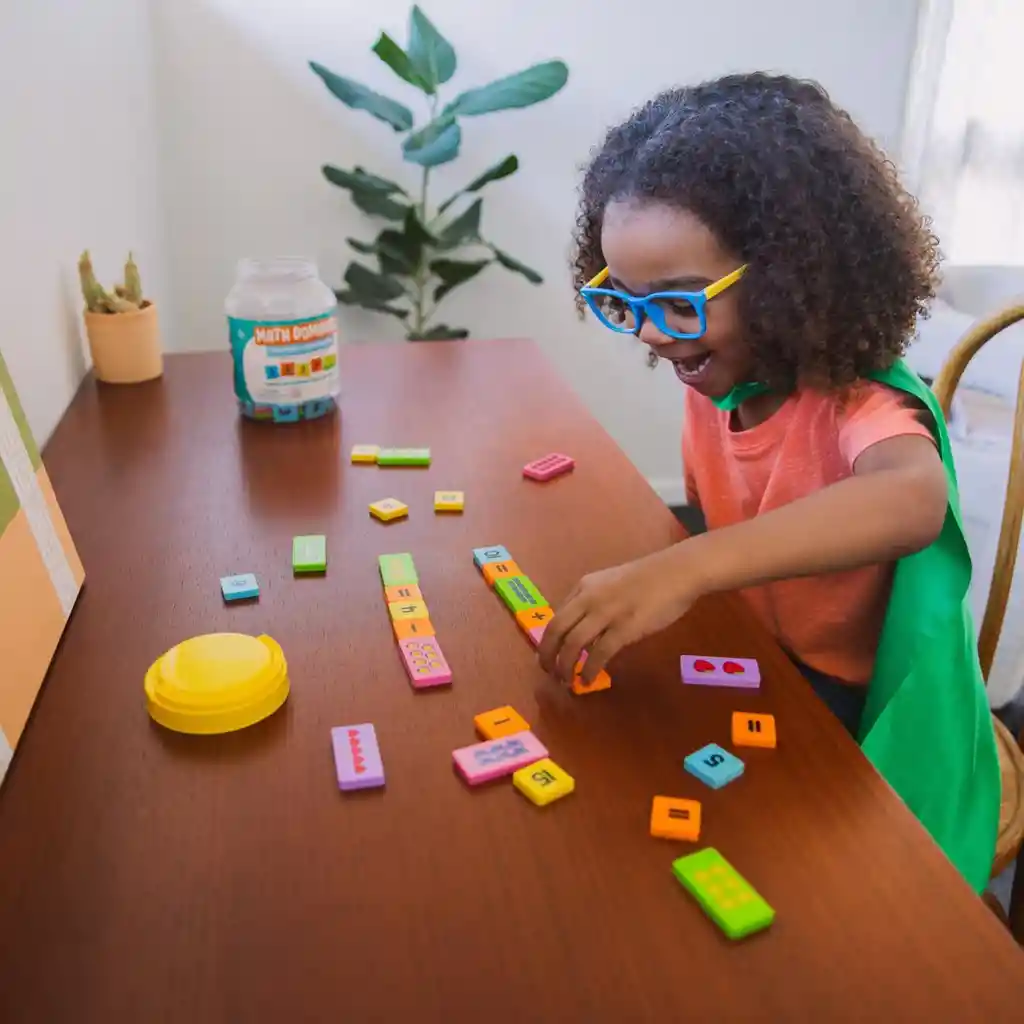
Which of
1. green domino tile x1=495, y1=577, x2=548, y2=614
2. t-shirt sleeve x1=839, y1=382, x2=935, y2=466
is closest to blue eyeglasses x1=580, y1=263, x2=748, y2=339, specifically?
t-shirt sleeve x1=839, y1=382, x2=935, y2=466

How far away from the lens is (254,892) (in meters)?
0.49

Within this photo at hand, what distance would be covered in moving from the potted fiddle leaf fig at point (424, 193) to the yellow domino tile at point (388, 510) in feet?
4.15

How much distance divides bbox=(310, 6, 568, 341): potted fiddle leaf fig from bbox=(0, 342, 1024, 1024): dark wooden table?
1.36 m

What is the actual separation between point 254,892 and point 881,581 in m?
0.68

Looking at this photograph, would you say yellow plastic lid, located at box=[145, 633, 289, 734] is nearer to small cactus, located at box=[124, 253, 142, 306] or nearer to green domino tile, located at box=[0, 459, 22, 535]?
green domino tile, located at box=[0, 459, 22, 535]

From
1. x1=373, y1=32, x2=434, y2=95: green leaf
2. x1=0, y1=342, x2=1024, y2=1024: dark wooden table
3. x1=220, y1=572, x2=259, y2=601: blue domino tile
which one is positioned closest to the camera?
x1=0, y1=342, x2=1024, y2=1024: dark wooden table

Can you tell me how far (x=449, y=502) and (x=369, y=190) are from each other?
4.39 feet

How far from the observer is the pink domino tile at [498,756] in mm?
563

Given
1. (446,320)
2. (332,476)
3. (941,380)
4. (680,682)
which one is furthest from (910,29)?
(680,682)

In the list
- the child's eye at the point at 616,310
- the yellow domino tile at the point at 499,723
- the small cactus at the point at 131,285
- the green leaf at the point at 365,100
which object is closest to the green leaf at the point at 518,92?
the green leaf at the point at 365,100

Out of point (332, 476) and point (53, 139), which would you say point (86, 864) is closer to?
point (332, 476)

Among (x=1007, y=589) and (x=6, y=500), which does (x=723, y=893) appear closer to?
(x=6, y=500)

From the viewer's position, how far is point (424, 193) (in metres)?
2.14

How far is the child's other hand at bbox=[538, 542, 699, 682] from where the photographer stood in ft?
2.14
